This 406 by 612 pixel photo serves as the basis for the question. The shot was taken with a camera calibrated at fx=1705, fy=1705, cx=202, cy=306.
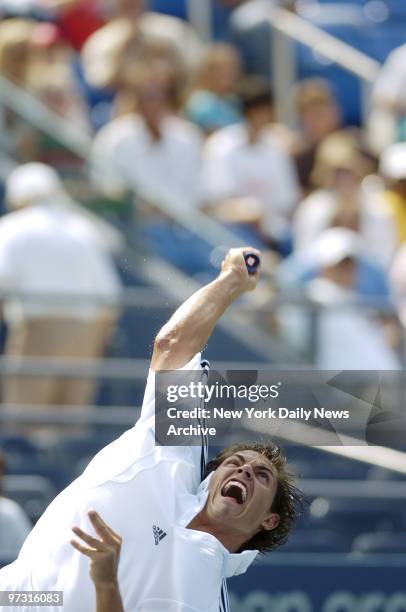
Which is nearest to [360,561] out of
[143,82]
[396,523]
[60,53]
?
[396,523]

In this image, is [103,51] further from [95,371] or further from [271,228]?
[95,371]

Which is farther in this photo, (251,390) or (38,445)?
(38,445)

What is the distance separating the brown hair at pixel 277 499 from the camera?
413 cm

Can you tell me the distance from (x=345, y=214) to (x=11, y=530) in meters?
3.46

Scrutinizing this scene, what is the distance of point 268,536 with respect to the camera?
164 inches

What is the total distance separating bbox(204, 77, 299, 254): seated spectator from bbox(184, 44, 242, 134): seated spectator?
0.24 m

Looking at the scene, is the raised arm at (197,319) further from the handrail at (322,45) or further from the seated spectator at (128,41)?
the handrail at (322,45)

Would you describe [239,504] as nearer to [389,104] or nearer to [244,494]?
[244,494]

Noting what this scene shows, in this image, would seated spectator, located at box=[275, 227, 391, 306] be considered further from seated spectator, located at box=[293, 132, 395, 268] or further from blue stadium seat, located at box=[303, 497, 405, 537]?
blue stadium seat, located at box=[303, 497, 405, 537]

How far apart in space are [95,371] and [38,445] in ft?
1.34

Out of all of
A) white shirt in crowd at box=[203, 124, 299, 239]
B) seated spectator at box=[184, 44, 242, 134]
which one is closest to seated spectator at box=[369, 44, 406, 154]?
white shirt in crowd at box=[203, 124, 299, 239]

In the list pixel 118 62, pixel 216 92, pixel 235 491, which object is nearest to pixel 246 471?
pixel 235 491

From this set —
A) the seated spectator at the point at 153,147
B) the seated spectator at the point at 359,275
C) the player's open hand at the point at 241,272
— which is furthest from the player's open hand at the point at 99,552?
the seated spectator at the point at 153,147

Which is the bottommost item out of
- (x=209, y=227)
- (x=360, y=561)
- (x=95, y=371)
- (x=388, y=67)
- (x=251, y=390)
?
(x=360, y=561)
